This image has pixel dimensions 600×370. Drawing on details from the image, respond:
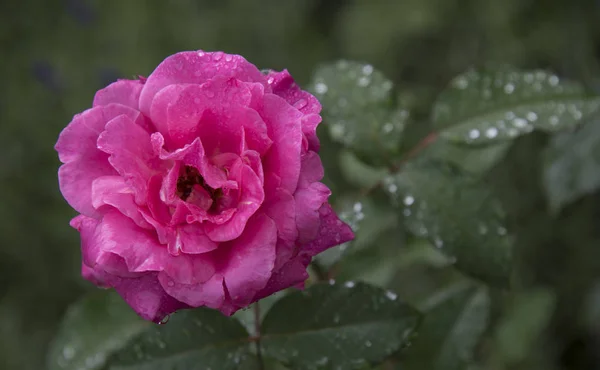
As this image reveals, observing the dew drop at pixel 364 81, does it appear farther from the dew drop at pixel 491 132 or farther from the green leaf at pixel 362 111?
the dew drop at pixel 491 132

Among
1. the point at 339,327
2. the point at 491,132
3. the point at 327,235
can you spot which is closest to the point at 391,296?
the point at 339,327

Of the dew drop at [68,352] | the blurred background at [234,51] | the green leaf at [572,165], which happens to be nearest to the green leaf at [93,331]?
the dew drop at [68,352]

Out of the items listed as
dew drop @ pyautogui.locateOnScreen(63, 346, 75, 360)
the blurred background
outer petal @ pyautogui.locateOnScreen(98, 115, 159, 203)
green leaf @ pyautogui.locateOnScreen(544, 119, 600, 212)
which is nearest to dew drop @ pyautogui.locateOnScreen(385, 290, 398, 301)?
outer petal @ pyautogui.locateOnScreen(98, 115, 159, 203)

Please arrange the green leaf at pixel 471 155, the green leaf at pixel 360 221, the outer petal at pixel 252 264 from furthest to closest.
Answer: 1. the green leaf at pixel 471 155
2. the green leaf at pixel 360 221
3. the outer petal at pixel 252 264

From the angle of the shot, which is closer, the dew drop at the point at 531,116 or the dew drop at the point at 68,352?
the dew drop at the point at 531,116

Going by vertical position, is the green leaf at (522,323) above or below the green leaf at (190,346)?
below

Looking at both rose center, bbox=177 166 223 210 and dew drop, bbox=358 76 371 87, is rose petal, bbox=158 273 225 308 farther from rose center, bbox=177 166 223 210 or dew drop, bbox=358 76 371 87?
dew drop, bbox=358 76 371 87
